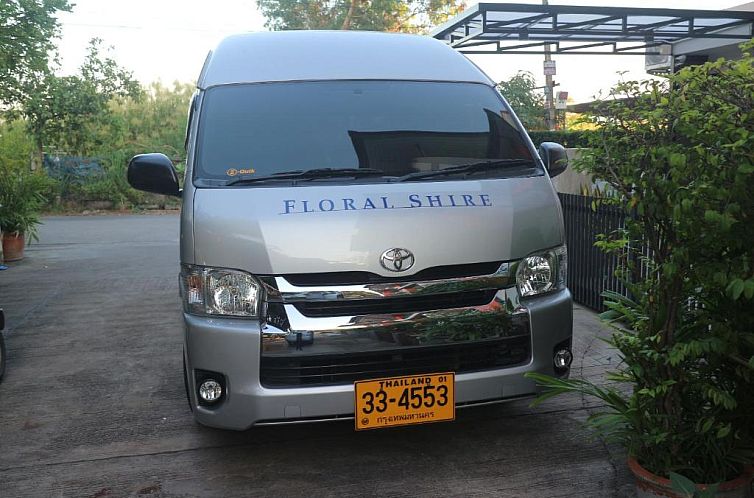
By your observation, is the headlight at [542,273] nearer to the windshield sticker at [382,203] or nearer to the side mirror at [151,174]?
the windshield sticker at [382,203]

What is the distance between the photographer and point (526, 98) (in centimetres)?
2045

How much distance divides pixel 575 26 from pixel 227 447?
39.1ft

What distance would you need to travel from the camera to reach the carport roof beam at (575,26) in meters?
12.5

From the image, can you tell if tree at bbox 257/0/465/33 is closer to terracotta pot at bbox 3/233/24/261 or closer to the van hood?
terracotta pot at bbox 3/233/24/261

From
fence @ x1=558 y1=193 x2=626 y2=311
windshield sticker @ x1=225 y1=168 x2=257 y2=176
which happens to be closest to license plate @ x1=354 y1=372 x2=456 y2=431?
windshield sticker @ x1=225 y1=168 x2=257 y2=176

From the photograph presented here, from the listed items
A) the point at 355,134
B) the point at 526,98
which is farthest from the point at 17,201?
the point at 526,98

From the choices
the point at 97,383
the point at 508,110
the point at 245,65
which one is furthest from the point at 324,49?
the point at 97,383

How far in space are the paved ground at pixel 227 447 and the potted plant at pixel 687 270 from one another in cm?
48

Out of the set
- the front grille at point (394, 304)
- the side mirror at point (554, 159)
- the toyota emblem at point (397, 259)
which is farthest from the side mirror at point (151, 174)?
the side mirror at point (554, 159)

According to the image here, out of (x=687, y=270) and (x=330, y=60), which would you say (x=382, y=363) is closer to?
(x=687, y=270)

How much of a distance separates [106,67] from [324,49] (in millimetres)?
20180

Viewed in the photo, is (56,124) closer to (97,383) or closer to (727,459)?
(97,383)

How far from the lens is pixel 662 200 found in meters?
2.82

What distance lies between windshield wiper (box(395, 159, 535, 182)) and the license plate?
1065mm
